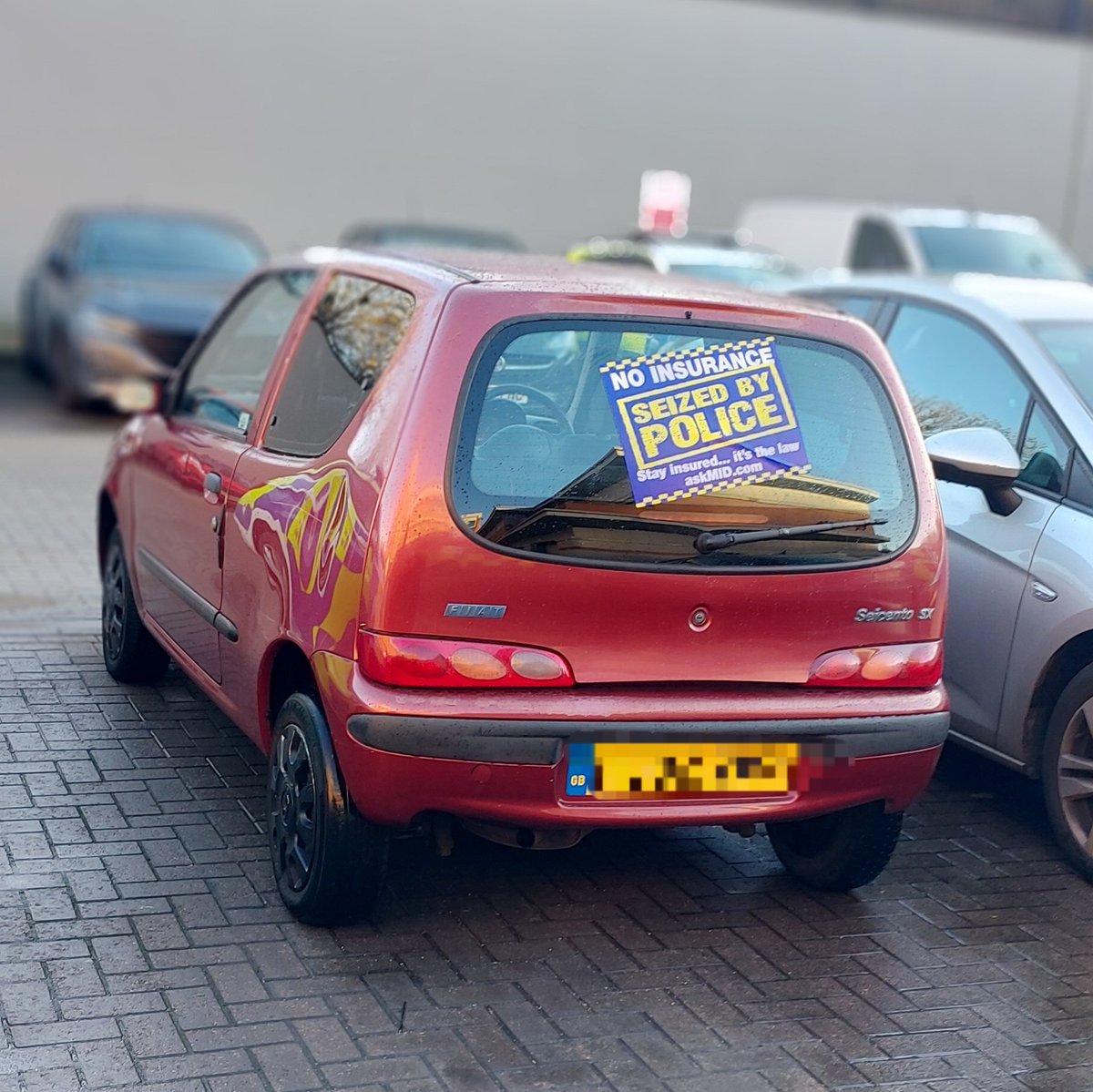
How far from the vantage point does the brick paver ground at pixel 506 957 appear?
11.9ft

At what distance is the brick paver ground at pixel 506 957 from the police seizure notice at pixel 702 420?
119 centimetres

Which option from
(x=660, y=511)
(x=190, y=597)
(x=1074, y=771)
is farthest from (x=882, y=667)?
(x=190, y=597)

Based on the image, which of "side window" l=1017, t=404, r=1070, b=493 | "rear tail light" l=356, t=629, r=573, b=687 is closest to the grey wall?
"side window" l=1017, t=404, r=1070, b=493

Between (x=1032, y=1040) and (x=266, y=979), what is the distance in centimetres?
177

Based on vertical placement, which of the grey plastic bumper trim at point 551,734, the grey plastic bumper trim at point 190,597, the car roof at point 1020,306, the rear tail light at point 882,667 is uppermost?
the car roof at point 1020,306

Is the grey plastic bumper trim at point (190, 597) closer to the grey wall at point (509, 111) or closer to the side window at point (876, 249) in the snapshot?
the side window at point (876, 249)

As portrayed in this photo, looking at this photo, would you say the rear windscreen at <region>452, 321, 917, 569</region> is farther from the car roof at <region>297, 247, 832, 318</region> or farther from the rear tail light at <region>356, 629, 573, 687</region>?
the rear tail light at <region>356, 629, 573, 687</region>

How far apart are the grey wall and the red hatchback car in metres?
14.9

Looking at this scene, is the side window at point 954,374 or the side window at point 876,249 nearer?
the side window at point 954,374

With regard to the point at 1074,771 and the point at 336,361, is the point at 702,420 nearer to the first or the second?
the point at 336,361

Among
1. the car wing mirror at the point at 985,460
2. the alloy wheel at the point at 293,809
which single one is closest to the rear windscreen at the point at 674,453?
the alloy wheel at the point at 293,809

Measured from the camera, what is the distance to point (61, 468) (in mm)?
11227

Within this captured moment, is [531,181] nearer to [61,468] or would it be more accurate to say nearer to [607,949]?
[61,468]

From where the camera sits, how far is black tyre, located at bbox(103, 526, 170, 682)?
602 cm
